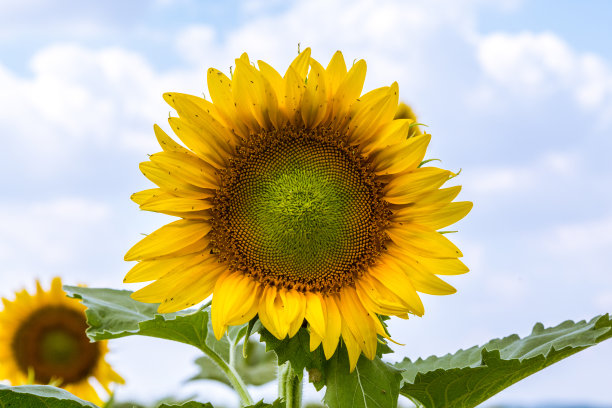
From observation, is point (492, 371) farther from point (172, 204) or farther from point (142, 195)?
point (142, 195)

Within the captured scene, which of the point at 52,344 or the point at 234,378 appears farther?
the point at 52,344

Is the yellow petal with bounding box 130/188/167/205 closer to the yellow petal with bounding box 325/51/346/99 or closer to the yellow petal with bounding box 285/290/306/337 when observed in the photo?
the yellow petal with bounding box 285/290/306/337

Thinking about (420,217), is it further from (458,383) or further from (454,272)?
(458,383)

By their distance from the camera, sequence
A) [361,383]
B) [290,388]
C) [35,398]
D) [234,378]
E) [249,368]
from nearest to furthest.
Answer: [35,398] → [361,383] → [290,388] → [234,378] → [249,368]

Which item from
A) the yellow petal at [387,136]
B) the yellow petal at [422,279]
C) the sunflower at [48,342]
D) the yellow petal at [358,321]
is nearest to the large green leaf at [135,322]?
the yellow petal at [358,321]

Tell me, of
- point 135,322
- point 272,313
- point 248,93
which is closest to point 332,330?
point 272,313

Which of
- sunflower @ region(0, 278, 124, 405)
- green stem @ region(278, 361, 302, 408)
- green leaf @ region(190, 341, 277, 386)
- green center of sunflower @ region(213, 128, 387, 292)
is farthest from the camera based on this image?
sunflower @ region(0, 278, 124, 405)

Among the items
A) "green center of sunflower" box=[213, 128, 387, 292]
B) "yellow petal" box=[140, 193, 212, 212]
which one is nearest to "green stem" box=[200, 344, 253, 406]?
"green center of sunflower" box=[213, 128, 387, 292]
